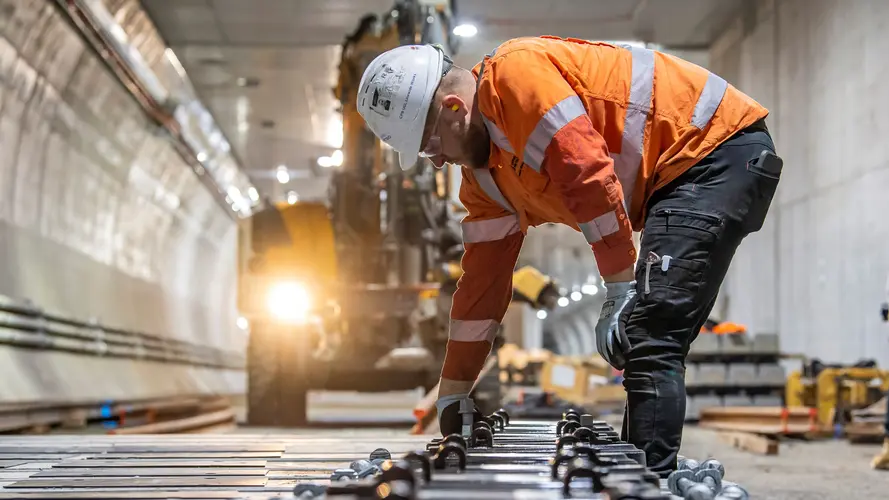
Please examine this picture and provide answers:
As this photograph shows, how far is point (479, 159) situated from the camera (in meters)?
3.11

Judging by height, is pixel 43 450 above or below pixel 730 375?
above

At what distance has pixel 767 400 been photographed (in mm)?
11461

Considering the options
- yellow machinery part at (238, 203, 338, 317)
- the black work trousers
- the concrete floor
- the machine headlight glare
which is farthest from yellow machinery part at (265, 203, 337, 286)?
the black work trousers

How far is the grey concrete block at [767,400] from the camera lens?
11.4 meters

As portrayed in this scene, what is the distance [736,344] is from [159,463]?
9878 mm

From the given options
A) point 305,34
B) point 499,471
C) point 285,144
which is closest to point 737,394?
point 305,34

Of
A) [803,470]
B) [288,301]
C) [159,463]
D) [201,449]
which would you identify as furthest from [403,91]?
[288,301]

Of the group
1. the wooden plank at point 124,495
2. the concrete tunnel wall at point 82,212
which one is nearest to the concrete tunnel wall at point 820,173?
the concrete tunnel wall at point 82,212

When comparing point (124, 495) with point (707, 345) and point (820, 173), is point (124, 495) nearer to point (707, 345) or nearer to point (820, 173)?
point (707, 345)

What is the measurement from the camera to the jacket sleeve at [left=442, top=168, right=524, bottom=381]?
3.46 metres

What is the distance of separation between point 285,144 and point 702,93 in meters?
18.8

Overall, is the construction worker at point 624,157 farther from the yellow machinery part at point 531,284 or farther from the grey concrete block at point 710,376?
the grey concrete block at point 710,376

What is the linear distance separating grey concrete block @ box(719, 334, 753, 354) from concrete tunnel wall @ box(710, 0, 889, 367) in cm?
87

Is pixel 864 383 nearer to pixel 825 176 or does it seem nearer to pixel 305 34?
pixel 825 176
